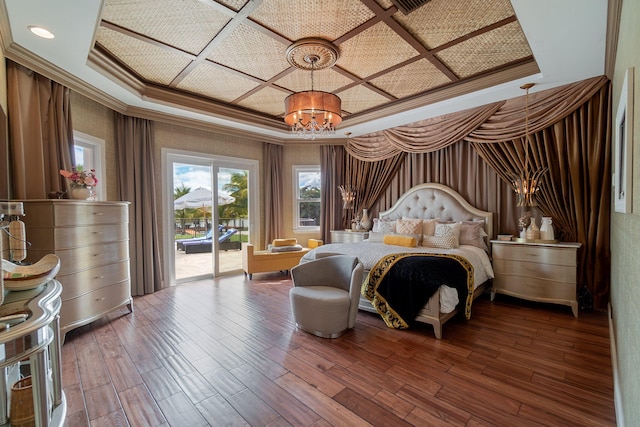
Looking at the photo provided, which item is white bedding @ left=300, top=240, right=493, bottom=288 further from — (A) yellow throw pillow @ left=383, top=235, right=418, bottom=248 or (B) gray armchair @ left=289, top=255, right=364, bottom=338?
(B) gray armchair @ left=289, top=255, right=364, bottom=338

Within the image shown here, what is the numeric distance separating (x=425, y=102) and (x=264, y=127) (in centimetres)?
268

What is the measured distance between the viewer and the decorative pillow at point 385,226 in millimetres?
4867

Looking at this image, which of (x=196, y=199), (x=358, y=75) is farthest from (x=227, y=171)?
(x=358, y=75)

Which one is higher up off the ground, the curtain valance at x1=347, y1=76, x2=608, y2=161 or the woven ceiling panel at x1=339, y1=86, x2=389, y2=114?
the woven ceiling panel at x1=339, y1=86, x2=389, y2=114

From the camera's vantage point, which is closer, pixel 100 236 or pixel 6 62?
pixel 6 62

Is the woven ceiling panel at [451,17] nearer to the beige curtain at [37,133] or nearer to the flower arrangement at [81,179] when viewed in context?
the flower arrangement at [81,179]

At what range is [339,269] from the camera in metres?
3.14

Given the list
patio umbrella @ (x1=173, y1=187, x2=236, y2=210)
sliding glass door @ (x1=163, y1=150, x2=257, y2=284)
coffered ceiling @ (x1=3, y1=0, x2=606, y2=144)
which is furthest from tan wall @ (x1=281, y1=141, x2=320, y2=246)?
coffered ceiling @ (x1=3, y1=0, x2=606, y2=144)

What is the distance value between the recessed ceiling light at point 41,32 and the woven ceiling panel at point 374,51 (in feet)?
8.12

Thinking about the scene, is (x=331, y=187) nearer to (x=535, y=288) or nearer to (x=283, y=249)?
(x=283, y=249)

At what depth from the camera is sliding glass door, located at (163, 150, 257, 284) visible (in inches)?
188

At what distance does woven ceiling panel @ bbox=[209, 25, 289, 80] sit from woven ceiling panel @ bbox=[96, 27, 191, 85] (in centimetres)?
48

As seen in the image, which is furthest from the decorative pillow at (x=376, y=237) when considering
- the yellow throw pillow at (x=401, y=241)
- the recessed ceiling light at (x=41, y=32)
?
the recessed ceiling light at (x=41, y=32)

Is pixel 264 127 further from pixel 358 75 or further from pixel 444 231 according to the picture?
pixel 444 231
